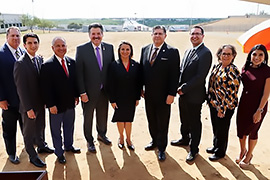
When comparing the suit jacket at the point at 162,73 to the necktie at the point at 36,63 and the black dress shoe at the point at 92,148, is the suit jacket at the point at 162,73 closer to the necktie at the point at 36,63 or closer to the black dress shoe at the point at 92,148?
the black dress shoe at the point at 92,148

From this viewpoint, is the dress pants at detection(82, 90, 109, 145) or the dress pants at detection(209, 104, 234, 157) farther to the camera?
the dress pants at detection(82, 90, 109, 145)

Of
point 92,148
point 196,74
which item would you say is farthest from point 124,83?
point 92,148

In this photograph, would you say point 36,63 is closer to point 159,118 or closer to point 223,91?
point 159,118

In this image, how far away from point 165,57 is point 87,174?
184cm

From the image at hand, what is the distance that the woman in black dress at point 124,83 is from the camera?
10.2 ft

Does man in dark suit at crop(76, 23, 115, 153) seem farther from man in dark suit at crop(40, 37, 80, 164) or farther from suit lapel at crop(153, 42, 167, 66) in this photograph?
suit lapel at crop(153, 42, 167, 66)

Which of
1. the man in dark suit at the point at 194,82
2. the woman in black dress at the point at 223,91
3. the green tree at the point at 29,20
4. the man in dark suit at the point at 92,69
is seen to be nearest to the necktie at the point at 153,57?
the man in dark suit at the point at 194,82

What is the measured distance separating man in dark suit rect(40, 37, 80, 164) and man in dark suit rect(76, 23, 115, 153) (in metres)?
0.12

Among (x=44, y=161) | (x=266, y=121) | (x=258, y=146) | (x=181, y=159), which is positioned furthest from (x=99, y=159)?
(x=266, y=121)

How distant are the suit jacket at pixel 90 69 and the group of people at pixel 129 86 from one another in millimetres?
14

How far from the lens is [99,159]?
131 inches

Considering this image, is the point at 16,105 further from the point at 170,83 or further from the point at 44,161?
the point at 170,83

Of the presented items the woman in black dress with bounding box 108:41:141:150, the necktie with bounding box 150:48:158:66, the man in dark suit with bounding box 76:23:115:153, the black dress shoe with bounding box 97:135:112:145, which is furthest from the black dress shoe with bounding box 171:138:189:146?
the necktie with bounding box 150:48:158:66

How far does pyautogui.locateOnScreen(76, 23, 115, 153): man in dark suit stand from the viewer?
3.14 metres
